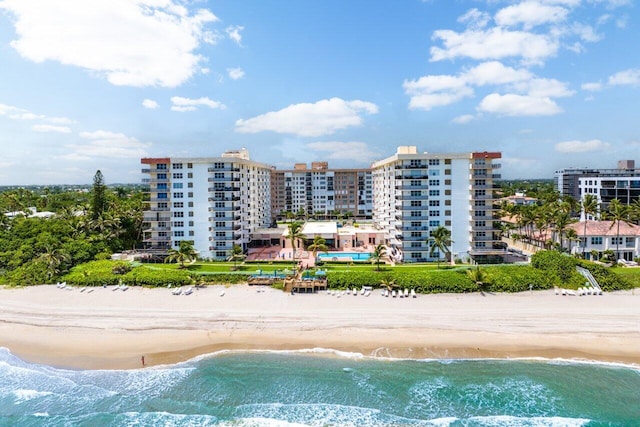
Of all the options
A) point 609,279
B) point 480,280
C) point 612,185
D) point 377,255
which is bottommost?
point 609,279

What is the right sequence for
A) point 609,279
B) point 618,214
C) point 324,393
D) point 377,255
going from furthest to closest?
point 618,214, point 377,255, point 609,279, point 324,393

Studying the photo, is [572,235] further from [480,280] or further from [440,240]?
[480,280]

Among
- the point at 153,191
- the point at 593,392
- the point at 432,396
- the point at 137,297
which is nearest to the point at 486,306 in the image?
the point at 593,392

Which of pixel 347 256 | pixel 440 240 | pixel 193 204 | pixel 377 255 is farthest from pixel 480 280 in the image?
pixel 193 204

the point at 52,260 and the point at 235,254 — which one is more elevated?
the point at 52,260

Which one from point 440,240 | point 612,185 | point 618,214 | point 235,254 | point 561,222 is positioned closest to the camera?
point 440,240

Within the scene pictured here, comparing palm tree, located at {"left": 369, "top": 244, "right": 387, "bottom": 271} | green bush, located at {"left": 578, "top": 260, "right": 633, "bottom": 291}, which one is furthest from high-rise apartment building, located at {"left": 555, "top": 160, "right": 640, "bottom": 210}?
palm tree, located at {"left": 369, "top": 244, "right": 387, "bottom": 271}

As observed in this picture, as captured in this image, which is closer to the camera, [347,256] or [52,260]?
[52,260]

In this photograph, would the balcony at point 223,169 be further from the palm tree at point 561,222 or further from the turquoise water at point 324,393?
the palm tree at point 561,222

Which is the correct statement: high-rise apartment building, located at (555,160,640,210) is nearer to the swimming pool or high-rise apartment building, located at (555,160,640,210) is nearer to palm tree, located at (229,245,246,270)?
the swimming pool
